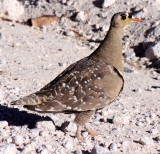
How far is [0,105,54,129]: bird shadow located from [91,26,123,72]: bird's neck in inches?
56.7

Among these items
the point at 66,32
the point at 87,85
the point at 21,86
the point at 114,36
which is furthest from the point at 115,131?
the point at 66,32

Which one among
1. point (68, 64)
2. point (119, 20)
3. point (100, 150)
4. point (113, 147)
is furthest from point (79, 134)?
point (68, 64)

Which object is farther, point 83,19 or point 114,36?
point 83,19

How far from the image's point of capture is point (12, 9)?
11977 mm

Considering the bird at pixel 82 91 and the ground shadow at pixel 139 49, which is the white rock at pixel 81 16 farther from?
the bird at pixel 82 91

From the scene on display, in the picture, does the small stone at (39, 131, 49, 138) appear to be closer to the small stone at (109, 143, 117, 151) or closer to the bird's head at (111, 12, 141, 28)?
the small stone at (109, 143, 117, 151)

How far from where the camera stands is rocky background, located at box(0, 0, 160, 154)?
238 inches

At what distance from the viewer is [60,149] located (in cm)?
564

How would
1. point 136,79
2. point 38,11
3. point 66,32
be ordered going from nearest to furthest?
point 136,79
point 66,32
point 38,11

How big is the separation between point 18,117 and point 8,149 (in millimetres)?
1540

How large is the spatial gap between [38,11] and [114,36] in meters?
5.91

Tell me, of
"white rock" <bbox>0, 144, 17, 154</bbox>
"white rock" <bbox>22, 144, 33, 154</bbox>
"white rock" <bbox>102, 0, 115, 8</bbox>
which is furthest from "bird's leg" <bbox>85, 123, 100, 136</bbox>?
"white rock" <bbox>102, 0, 115, 8</bbox>

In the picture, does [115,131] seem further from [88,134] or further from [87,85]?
[87,85]

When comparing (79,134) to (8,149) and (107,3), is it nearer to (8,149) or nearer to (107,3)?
(8,149)
